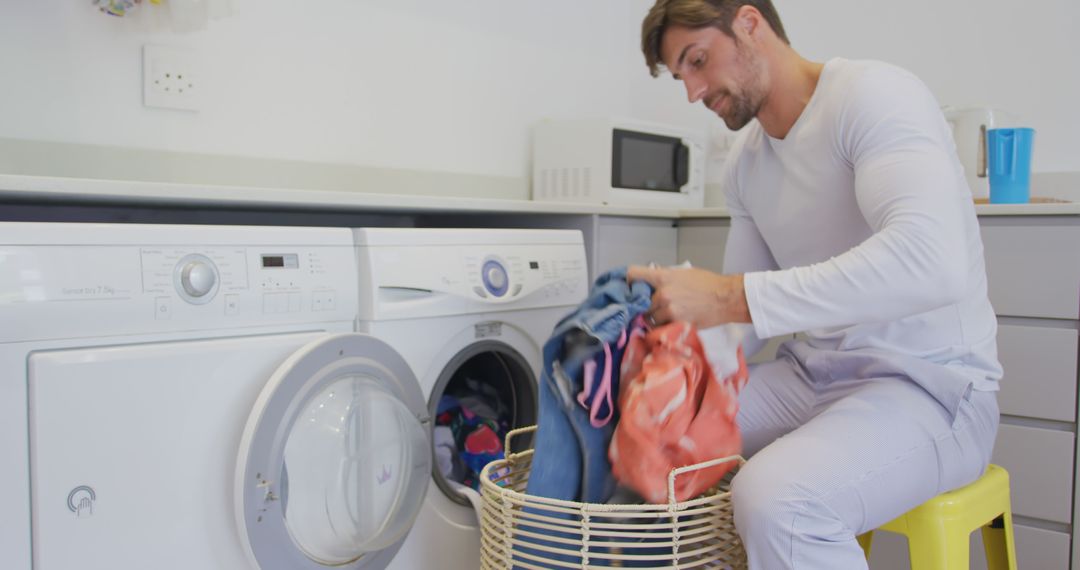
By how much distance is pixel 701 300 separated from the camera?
1.22m

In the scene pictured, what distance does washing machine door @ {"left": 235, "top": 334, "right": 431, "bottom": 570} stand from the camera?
1256mm

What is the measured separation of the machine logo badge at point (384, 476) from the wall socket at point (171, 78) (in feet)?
3.16

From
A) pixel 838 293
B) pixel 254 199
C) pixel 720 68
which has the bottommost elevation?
pixel 838 293

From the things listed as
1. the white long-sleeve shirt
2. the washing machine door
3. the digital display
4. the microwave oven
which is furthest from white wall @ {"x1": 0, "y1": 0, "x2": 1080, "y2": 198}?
the white long-sleeve shirt

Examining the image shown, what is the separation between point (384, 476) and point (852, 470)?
30.9 inches

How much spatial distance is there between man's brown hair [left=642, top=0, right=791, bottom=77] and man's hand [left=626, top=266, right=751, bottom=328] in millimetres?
445

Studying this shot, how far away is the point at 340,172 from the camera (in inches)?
84.2

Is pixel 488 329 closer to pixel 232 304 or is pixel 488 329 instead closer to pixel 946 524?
pixel 232 304

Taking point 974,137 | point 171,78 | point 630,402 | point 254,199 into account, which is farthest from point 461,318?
point 974,137

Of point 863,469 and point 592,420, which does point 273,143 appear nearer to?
point 592,420

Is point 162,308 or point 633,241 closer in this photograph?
point 162,308

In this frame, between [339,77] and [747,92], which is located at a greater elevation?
[339,77]

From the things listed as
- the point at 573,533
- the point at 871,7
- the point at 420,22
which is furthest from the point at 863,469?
the point at 871,7

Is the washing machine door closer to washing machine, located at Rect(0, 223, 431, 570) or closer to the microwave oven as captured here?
washing machine, located at Rect(0, 223, 431, 570)
